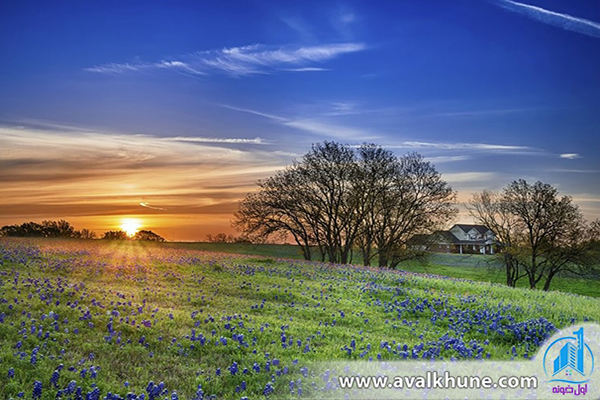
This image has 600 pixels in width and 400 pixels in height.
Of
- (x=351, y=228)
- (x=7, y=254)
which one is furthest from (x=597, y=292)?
(x=7, y=254)

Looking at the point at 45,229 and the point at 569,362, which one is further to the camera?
the point at 45,229

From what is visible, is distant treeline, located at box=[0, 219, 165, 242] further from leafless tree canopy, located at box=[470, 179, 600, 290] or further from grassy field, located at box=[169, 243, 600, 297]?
leafless tree canopy, located at box=[470, 179, 600, 290]

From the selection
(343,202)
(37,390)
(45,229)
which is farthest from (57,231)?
(37,390)

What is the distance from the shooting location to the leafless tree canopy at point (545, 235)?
158ft

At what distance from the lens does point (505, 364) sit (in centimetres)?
905

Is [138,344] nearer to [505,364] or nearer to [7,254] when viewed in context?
[505,364]

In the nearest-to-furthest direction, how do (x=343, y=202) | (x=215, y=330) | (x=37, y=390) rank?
(x=37, y=390), (x=215, y=330), (x=343, y=202)

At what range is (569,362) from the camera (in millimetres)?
9344

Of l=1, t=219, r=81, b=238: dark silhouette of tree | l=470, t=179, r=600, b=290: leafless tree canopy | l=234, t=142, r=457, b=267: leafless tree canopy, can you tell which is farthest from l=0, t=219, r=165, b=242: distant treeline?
l=470, t=179, r=600, b=290: leafless tree canopy

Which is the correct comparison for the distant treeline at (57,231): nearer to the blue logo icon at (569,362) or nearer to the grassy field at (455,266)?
the grassy field at (455,266)

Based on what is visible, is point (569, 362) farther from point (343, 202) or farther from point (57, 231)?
point (57, 231)

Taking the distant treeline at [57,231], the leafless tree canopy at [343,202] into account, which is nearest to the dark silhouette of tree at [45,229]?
the distant treeline at [57,231]

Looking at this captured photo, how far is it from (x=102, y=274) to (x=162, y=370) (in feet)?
36.2

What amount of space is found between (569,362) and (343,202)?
113 feet
